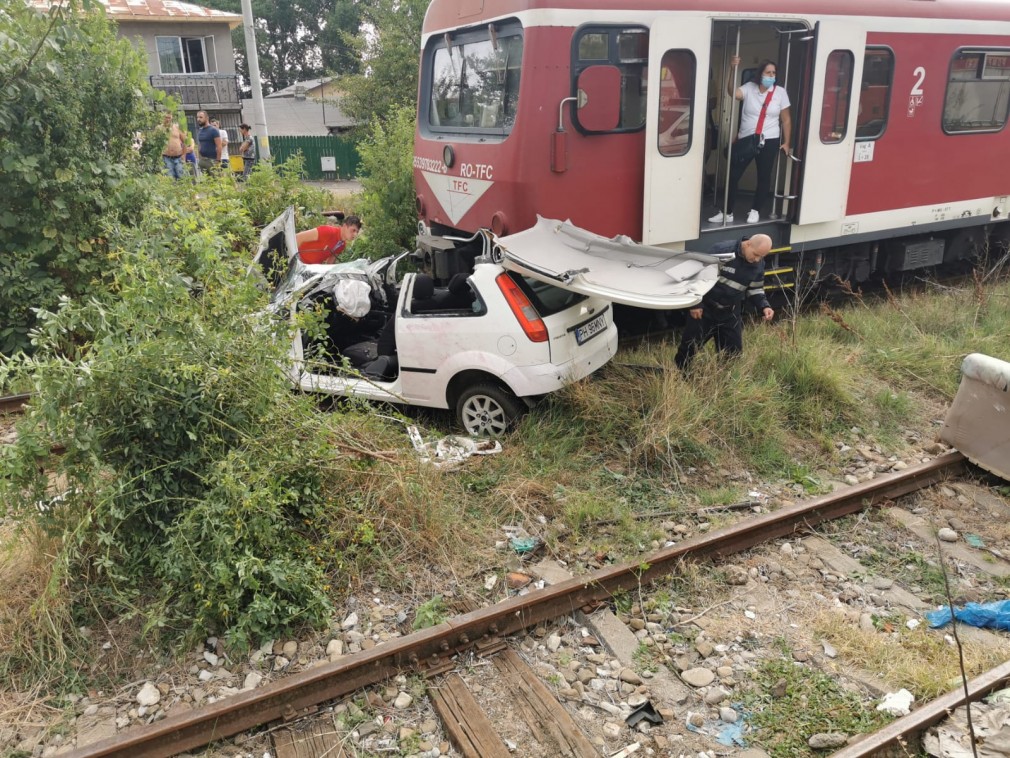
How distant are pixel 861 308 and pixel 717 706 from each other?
6.52 metres

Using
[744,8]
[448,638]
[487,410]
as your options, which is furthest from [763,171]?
[448,638]

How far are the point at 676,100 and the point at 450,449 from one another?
399 cm

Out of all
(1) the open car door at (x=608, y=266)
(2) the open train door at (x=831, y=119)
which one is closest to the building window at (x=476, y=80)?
(1) the open car door at (x=608, y=266)

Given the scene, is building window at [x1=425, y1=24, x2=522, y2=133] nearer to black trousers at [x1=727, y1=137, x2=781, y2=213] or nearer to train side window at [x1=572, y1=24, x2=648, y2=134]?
train side window at [x1=572, y1=24, x2=648, y2=134]

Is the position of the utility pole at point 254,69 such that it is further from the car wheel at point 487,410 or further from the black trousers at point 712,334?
the black trousers at point 712,334

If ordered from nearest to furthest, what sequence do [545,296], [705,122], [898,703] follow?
[898,703]
[545,296]
[705,122]

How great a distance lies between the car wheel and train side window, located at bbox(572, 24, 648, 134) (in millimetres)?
2596

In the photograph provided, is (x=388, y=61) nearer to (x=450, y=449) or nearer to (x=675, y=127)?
(x=675, y=127)

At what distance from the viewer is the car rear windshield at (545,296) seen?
5.53 m

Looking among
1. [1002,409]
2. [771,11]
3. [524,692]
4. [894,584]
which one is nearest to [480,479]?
[524,692]

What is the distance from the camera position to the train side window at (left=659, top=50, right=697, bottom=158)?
692cm

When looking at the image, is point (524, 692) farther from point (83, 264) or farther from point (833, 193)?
point (833, 193)

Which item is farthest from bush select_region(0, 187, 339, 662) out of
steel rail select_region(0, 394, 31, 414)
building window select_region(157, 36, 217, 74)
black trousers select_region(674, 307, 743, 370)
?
building window select_region(157, 36, 217, 74)

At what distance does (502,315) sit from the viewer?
214 inches
